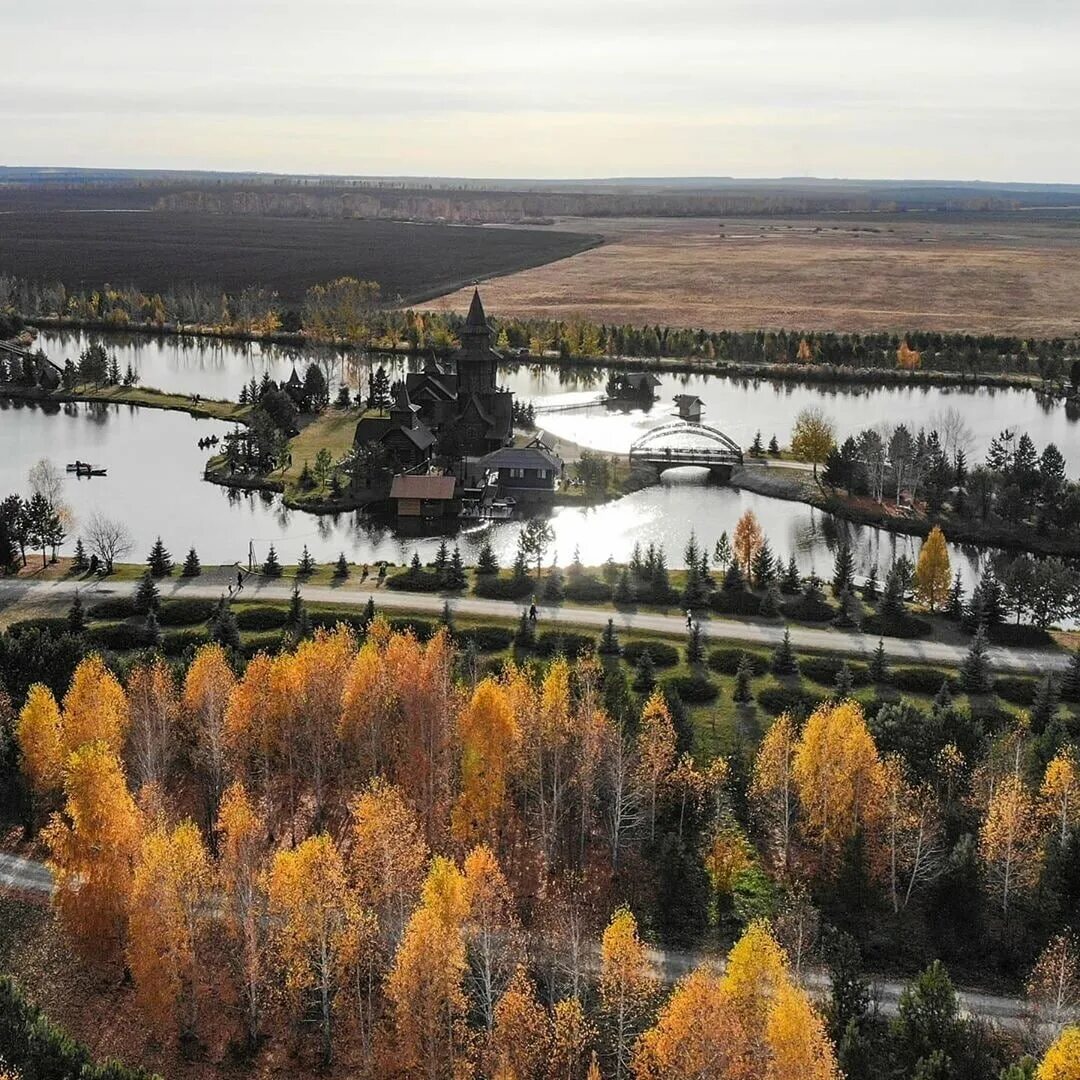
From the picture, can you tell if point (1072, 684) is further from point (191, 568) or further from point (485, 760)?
point (191, 568)

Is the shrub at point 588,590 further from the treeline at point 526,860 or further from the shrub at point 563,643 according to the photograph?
the treeline at point 526,860

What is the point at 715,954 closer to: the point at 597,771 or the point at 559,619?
the point at 597,771

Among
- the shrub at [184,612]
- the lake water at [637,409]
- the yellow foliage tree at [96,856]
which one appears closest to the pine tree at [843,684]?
the yellow foliage tree at [96,856]

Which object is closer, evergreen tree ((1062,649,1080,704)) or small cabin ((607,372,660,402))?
evergreen tree ((1062,649,1080,704))

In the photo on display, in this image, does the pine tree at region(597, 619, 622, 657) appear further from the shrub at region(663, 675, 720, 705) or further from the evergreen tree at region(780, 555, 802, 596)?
the evergreen tree at region(780, 555, 802, 596)

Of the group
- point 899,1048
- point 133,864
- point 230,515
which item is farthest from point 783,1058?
point 230,515

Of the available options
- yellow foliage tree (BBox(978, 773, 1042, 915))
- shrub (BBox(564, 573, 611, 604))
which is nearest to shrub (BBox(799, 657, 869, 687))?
shrub (BBox(564, 573, 611, 604))

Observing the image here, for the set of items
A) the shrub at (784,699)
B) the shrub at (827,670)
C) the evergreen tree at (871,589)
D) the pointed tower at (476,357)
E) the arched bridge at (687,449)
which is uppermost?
the pointed tower at (476,357)
